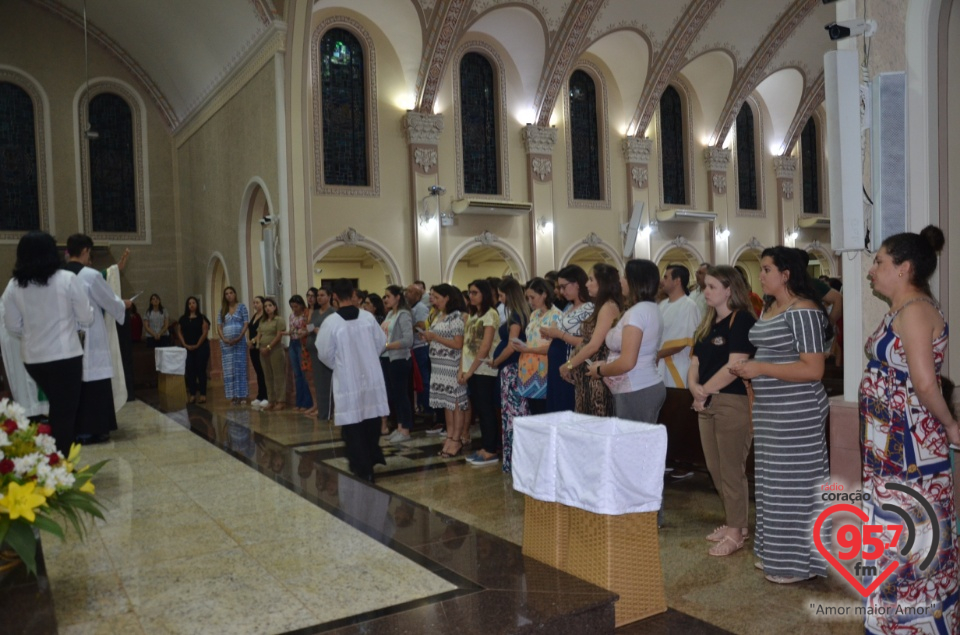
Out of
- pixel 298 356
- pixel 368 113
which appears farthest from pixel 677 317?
pixel 368 113

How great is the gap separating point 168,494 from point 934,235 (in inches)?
168

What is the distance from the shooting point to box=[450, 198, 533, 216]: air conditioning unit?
13914 millimetres

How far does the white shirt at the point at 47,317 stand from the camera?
4.92 metres

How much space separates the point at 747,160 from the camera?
1866 centimetres

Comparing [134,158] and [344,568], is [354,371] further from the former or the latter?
[134,158]

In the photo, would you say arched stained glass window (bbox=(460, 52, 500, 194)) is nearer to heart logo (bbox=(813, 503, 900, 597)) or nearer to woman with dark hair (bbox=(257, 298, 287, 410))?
woman with dark hair (bbox=(257, 298, 287, 410))

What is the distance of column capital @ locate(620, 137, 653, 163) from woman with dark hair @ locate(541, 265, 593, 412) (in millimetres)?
11918

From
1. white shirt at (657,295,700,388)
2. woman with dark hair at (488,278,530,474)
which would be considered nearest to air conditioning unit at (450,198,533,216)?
woman with dark hair at (488,278,530,474)

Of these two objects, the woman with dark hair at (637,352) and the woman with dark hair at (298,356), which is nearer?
the woman with dark hair at (637,352)

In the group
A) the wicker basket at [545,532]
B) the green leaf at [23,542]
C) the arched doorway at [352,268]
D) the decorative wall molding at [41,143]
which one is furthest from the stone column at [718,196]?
the green leaf at [23,542]

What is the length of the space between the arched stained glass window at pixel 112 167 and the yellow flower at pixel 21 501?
45.9 ft

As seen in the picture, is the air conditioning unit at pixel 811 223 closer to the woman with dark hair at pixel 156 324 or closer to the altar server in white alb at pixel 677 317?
the woman with dark hair at pixel 156 324

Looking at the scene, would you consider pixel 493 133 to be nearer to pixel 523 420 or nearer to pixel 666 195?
pixel 666 195

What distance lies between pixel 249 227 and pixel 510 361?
7.95 metres
